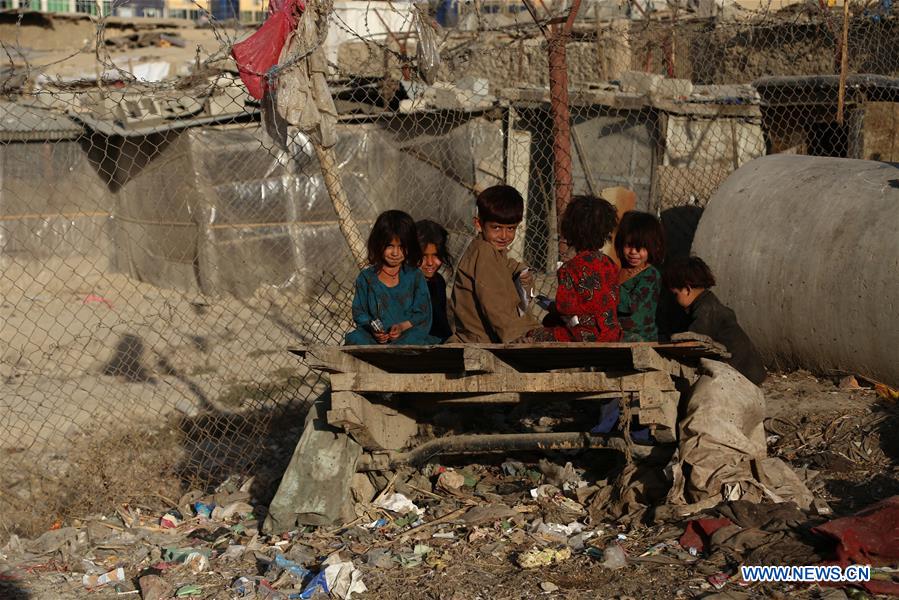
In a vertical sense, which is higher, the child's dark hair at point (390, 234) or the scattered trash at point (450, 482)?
the child's dark hair at point (390, 234)

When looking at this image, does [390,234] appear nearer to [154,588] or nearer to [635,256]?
[635,256]

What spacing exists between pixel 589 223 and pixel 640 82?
258 inches

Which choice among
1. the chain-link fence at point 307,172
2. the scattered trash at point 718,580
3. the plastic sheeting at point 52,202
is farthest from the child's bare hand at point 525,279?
the plastic sheeting at point 52,202

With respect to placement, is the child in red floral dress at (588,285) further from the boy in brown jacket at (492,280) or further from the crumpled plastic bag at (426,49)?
the crumpled plastic bag at (426,49)

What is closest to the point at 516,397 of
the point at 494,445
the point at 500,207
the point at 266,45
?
the point at 494,445

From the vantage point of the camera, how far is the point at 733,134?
36.2ft

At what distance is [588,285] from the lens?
4.82 metres

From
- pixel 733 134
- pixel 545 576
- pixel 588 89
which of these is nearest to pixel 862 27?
pixel 733 134

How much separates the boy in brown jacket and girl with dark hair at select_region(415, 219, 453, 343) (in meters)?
0.51

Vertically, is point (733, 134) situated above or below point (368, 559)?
above

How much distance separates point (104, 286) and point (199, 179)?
1886 millimetres

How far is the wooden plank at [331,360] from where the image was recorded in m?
4.38

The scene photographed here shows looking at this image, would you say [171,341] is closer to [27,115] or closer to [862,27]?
[27,115]

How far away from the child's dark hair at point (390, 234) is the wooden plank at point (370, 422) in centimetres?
75
